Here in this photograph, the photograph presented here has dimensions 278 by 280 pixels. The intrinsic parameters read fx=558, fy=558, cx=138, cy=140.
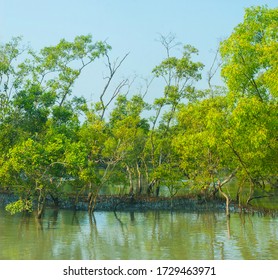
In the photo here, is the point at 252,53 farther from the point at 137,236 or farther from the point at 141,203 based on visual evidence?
the point at 141,203

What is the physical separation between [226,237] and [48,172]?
993cm

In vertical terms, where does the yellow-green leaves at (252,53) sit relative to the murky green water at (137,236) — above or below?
above

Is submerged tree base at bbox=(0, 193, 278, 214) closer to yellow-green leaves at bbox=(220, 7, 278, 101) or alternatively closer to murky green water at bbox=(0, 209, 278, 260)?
murky green water at bbox=(0, 209, 278, 260)

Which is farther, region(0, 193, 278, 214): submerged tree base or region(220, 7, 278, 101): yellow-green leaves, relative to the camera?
region(0, 193, 278, 214): submerged tree base

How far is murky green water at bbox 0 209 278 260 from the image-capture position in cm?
1925

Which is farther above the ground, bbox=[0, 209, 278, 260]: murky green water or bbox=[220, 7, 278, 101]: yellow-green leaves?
bbox=[220, 7, 278, 101]: yellow-green leaves

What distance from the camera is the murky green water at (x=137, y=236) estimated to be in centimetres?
1925

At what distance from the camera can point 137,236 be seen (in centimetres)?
2334

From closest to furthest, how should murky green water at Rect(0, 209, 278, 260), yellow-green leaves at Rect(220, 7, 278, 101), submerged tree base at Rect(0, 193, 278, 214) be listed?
1. murky green water at Rect(0, 209, 278, 260)
2. yellow-green leaves at Rect(220, 7, 278, 101)
3. submerged tree base at Rect(0, 193, 278, 214)

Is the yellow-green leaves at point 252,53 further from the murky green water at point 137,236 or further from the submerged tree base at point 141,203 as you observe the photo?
the submerged tree base at point 141,203

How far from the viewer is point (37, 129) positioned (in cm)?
3509

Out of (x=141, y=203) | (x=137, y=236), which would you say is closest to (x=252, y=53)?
(x=137, y=236)

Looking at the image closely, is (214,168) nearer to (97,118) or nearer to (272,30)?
(97,118)
